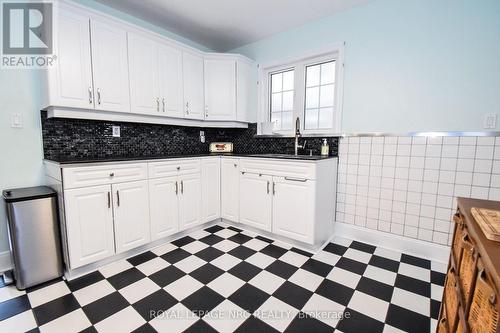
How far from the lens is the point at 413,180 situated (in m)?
2.18

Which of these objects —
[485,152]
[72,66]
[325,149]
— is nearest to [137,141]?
[72,66]

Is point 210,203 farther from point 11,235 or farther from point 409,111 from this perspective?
point 409,111

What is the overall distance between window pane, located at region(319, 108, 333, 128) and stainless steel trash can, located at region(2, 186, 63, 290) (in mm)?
2720

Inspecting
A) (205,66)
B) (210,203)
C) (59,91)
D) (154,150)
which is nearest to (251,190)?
(210,203)

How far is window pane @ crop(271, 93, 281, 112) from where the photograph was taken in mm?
3180

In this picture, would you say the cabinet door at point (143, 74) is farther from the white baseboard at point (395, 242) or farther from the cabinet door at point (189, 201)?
the white baseboard at point (395, 242)

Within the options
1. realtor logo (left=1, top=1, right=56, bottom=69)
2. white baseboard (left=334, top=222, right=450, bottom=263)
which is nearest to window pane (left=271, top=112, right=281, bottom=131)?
white baseboard (left=334, top=222, right=450, bottom=263)

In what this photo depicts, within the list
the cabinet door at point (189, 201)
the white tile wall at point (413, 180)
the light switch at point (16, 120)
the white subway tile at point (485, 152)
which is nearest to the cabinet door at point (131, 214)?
the cabinet door at point (189, 201)

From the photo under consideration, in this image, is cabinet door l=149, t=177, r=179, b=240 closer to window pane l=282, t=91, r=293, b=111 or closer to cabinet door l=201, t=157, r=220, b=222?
cabinet door l=201, t=157, r=220, b=222

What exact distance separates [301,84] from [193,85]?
138cm

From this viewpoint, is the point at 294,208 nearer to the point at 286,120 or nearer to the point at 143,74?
the point at 286,120

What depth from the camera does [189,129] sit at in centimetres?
325

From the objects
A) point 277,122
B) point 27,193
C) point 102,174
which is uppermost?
point 277,122

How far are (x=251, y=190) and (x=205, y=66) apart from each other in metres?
1.75
